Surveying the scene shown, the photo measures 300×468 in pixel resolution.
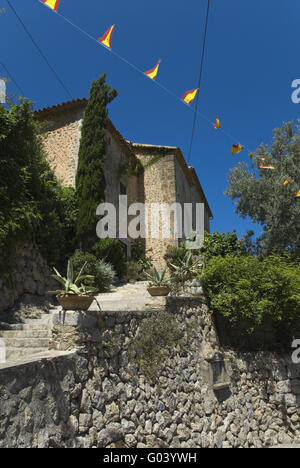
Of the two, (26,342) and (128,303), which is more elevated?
(128,303)

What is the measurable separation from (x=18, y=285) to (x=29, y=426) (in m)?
4.68

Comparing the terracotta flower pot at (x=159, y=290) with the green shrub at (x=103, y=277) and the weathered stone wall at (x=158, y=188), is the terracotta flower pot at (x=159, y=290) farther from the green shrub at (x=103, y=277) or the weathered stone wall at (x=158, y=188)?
the weathered stone wall at (x=158, y=188)

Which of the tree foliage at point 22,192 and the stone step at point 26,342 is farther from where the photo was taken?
the tree foliage at point 22,192

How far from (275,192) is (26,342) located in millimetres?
10929

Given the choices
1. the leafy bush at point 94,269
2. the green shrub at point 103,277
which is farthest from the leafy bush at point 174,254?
the leafy bush at point 94,269

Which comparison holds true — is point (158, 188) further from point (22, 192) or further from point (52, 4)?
point (52, 4)

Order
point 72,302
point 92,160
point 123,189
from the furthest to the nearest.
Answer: point 123,189 → point 92,160 → point 72,302

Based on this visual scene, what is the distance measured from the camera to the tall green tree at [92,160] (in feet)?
35.7

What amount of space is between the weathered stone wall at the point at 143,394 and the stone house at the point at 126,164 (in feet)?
24.7

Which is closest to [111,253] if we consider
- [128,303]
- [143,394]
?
[128,303]

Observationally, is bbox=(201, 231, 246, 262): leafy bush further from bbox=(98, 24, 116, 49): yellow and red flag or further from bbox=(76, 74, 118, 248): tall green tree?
bbox=(98, 24, 116, 49): yellow and red flag

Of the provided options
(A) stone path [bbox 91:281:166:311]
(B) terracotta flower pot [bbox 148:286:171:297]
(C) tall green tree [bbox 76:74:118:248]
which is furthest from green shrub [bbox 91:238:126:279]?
(B) terracotta flower pot [bbox 148:286:171:297]

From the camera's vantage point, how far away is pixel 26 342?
15.3 ft
